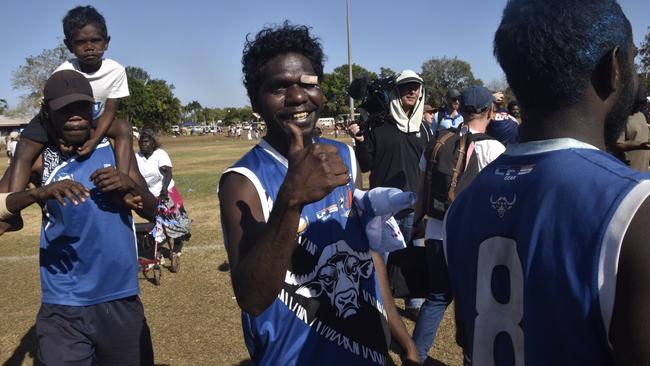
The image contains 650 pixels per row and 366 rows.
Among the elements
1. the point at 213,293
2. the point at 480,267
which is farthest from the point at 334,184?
the point at 213,293

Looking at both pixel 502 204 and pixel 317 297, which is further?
pixel 317 297

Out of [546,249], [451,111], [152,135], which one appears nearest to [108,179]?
[546,249]

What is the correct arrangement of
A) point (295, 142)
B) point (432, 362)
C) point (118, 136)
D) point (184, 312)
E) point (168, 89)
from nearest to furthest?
point (295, 142), point (118, 136), point (432, 362), point (184, 312), point (168, 89)

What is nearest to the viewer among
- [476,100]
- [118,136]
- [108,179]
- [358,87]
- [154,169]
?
[108,179]

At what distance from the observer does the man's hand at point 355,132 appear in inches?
211

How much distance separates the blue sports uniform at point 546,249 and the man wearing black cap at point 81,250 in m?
2.11

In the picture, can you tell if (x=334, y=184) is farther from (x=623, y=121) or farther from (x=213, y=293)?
(x=213, y=293)

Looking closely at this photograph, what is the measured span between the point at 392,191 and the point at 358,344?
2.01 feet

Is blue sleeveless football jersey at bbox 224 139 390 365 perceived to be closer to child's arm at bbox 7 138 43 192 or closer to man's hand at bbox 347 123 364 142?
child's arm at bbox 7 138 43 192

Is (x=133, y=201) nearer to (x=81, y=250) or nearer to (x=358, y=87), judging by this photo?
(x=81, y=250)

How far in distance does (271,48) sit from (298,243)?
78 cm

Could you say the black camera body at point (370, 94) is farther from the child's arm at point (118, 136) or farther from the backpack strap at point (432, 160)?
the child's arm at point (118, 136)

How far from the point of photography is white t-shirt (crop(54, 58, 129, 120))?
12.3 ft

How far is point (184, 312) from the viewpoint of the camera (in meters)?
5.83
